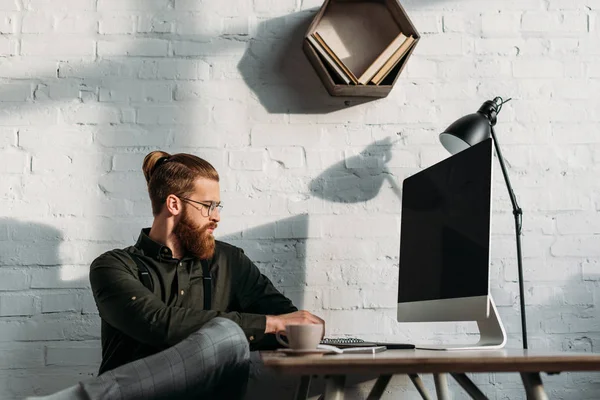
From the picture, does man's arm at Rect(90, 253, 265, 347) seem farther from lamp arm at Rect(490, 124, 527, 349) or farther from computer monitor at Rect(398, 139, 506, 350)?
lamp arm at Rect(490, 124, 527, 349)

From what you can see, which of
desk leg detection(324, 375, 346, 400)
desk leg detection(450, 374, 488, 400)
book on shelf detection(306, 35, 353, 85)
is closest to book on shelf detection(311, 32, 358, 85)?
book on shelf detection(306, 35, 353, 85)

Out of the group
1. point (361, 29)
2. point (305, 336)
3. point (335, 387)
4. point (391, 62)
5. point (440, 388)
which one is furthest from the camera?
point (361, 29)

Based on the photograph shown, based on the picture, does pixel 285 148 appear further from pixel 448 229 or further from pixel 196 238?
pixel 448 229

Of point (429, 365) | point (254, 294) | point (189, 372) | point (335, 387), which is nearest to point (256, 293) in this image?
point (254, 294)

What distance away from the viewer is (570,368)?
153 centimetres

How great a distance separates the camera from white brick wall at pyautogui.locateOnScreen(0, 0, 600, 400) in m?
2.91

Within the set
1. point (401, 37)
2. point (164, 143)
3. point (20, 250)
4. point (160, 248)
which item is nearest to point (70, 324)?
point (20, 250)

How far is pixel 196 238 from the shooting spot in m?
2.68

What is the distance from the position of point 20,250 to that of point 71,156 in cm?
37

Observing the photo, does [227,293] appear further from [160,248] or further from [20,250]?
[20,250]

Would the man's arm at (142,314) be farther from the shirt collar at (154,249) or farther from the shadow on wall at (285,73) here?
the shadow on wall at (285,73)

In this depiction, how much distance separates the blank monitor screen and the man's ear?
74cm

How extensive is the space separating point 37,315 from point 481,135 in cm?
163

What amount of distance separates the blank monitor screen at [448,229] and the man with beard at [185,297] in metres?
0.34
